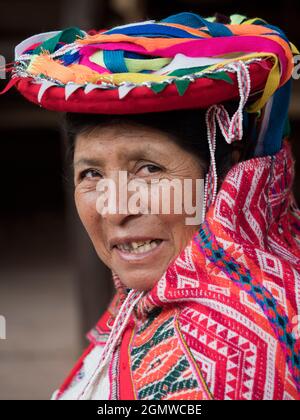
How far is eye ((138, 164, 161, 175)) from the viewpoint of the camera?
1.62 meters

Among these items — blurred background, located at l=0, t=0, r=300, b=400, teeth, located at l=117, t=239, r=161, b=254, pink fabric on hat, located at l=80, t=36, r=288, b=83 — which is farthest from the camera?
blurred background, located at l=0, t=0, r=300, b=400

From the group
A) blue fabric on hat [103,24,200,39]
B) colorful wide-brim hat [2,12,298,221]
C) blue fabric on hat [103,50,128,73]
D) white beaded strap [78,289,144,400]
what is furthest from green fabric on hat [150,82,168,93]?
white beaded strap [78,289,144,400]

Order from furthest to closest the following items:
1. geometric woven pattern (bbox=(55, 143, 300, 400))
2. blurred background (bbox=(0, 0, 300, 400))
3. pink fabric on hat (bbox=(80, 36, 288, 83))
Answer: blurred background (bbox=(0, 0, 300, 400))
pink fabric on hat (bbox=(80, 36, 288, 83))
geometric woven pattern (bbox=(55, 143, 300, 400))

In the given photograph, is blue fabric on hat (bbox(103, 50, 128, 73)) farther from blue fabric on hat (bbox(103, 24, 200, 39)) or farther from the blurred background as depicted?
the blurred background

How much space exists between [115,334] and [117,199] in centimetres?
36

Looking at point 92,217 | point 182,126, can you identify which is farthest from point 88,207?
point 182,126

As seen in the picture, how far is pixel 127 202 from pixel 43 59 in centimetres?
38

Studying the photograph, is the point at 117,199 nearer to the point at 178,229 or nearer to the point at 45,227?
the point at 178,229

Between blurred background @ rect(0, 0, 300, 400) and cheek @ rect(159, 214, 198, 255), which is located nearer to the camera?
cheek @ rect(159, 214, 198, 255)

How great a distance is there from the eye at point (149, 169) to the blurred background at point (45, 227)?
0.47 m

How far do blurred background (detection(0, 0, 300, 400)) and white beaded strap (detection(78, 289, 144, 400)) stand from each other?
0.44m
